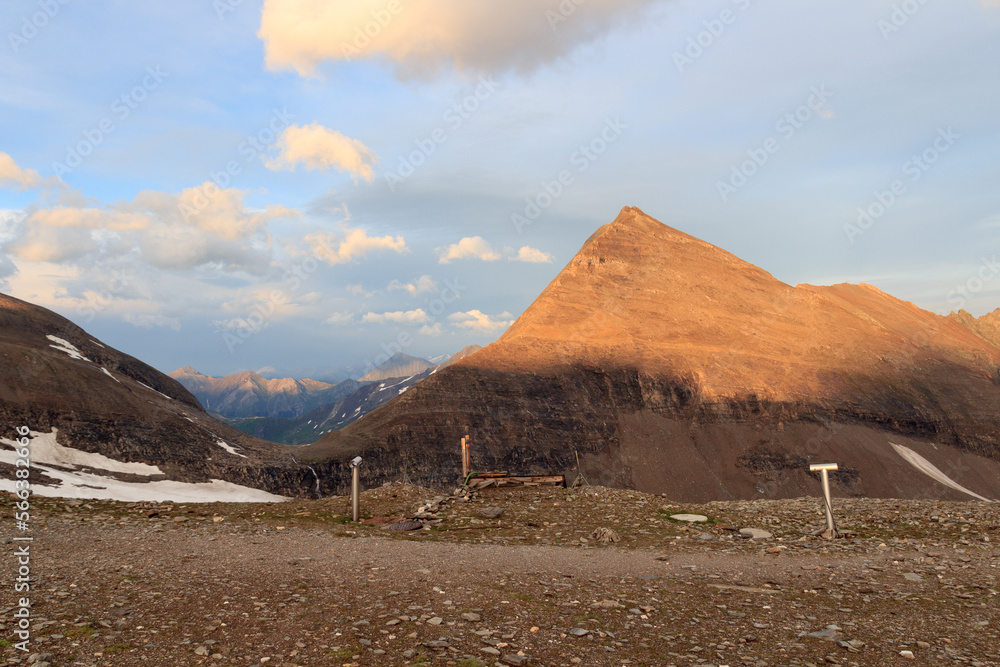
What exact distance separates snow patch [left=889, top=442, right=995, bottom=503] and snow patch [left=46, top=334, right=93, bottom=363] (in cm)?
10944

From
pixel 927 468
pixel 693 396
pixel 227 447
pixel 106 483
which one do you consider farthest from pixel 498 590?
pixel 927 468

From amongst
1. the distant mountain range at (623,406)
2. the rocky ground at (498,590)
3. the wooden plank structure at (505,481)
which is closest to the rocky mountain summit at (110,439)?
the distant mountain range at (623,406)

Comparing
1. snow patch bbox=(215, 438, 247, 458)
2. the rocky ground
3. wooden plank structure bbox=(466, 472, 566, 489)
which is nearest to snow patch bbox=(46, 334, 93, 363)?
snow patch bbox=(215, 438, 247, 458)

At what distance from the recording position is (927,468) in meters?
83.2

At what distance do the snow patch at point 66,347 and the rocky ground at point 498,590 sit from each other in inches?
2606

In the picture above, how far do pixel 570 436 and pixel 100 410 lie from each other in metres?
55.3

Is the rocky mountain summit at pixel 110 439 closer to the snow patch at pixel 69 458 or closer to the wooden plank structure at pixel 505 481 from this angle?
the snow patch at pixel 69 458

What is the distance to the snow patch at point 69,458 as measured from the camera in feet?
165

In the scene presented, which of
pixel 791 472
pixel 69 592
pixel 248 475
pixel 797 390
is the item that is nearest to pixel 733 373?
pixel 797 390

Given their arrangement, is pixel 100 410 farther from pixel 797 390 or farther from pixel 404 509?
pixel 797 390

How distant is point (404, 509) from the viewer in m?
20.3

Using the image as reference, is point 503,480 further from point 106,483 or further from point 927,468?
point 927,468

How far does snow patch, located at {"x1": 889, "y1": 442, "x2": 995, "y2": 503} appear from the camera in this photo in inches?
3142

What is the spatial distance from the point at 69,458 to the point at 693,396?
76.9 meters
